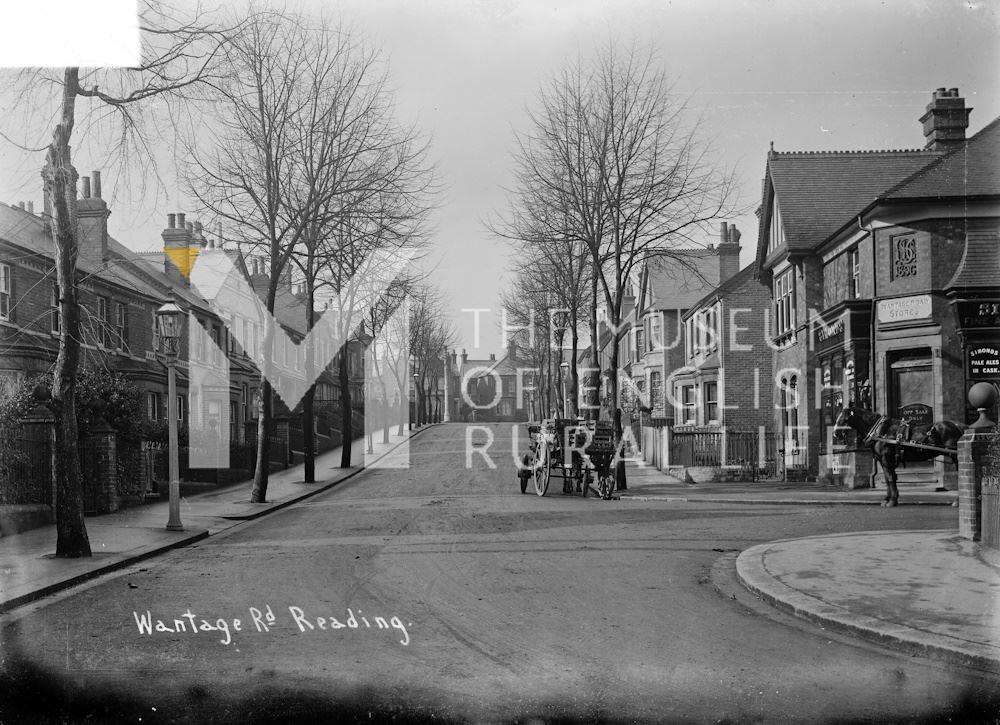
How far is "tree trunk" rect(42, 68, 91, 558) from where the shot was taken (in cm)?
1151

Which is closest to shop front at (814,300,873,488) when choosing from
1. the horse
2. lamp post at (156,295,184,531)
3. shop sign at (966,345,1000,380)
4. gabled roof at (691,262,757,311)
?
the horse

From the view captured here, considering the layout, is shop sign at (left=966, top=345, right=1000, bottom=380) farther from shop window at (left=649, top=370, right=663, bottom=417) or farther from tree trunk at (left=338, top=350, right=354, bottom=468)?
shop window at (left=649, top=370, right=663, bottom=417)

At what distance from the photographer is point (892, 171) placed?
27422 mm

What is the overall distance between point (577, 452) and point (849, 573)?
11656mm

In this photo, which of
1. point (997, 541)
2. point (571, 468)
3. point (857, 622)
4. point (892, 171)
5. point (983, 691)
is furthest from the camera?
point (892, 171)

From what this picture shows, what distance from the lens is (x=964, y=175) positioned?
2055cm

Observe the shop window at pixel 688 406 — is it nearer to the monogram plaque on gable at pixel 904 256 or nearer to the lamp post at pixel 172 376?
the monogram plaque on gable at pixel 904 256

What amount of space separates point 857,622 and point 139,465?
16.3 metres

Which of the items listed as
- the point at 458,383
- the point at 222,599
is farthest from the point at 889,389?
the point at 458,383

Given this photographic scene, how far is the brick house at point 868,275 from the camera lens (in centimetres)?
2059

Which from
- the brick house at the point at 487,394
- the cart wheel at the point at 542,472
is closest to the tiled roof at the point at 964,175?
the cart wheel at the point at 542,472

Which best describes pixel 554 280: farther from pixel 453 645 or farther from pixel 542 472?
pixel 453 645

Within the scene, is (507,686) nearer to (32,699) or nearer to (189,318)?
(32,699)

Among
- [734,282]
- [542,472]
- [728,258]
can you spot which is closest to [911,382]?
[542,472]
